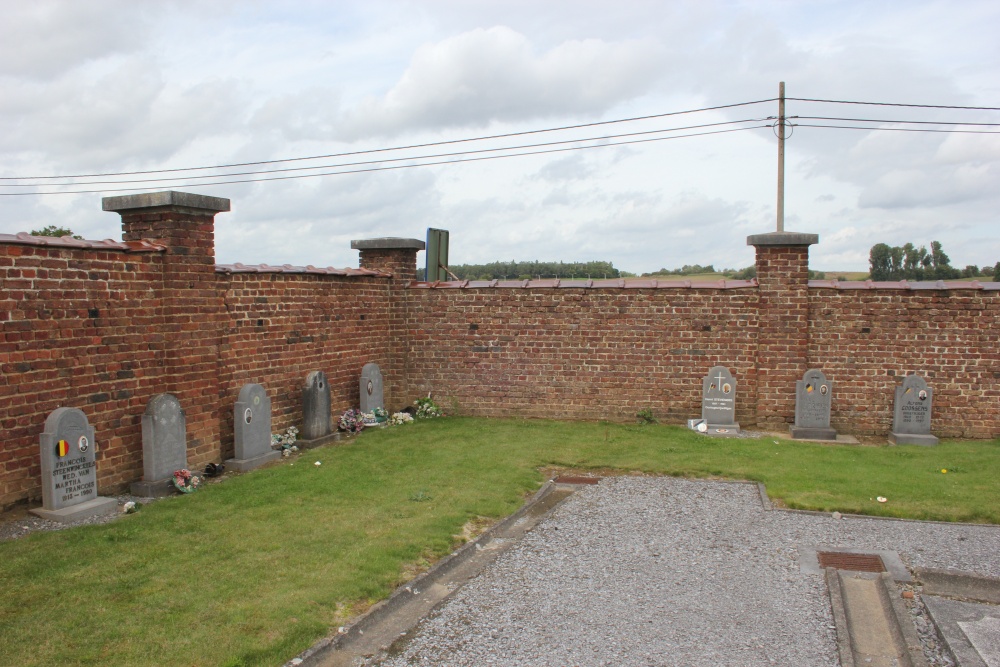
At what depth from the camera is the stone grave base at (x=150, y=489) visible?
23.3ft

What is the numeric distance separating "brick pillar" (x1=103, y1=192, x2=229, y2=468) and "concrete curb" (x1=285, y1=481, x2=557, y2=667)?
3.70m

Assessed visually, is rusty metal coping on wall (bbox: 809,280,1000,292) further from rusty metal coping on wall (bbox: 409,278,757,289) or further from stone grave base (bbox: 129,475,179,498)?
stone grave base (bbox: 129,475,179,498)

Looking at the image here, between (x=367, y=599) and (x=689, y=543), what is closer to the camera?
(x=367, y=599)

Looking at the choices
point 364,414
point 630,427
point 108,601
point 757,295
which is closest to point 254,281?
point 364,414

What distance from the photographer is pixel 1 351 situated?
6012 mm

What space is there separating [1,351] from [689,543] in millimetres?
6124

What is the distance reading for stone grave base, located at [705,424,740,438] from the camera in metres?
10.4

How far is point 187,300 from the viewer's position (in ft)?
25.3

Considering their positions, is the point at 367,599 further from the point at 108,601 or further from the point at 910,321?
the point at 910,321

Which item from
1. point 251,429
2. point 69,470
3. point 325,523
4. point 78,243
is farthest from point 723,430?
point 78,243

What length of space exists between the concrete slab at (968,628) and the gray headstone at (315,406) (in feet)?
23.8

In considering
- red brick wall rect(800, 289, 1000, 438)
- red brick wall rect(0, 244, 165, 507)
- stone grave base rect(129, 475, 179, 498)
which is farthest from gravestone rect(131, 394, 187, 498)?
red brick wall rect(800, 289, 1000, 438)

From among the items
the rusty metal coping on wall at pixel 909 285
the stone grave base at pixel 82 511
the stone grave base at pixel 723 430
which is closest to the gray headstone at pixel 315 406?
the stone grave base at pixel 82 511

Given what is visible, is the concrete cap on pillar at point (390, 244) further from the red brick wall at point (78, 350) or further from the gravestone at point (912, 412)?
the gravestone at point (912, 412)
